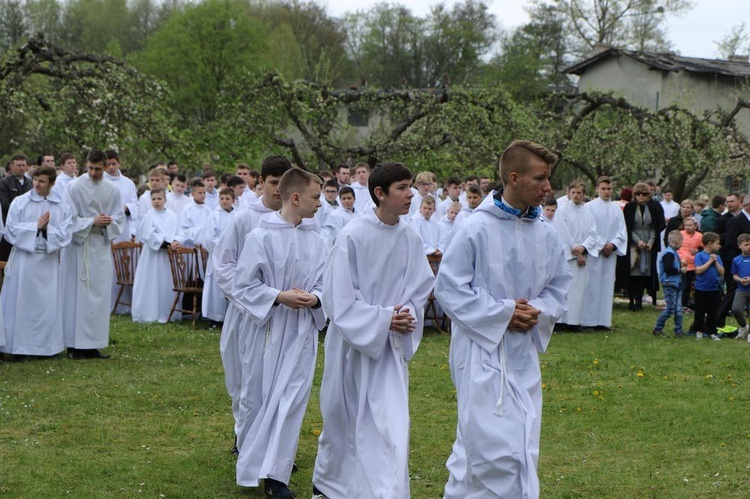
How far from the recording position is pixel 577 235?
50.9 ft

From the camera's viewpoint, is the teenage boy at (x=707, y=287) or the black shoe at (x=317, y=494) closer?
the black shoe at (x=317, y=494)

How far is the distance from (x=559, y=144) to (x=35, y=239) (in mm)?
17203

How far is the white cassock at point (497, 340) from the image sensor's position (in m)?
5.36

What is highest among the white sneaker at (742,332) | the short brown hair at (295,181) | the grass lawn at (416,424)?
the short brown hair at (295,181)

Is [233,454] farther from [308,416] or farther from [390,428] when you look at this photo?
[390,428]

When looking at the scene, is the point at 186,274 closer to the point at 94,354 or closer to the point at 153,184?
the point at 153,184

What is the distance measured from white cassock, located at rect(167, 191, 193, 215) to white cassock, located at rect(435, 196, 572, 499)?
11493 mm

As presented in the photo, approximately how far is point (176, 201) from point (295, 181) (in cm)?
1028

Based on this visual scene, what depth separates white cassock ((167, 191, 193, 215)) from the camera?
1672 cm

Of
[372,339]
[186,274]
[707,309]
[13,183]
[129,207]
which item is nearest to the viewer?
[372,339]

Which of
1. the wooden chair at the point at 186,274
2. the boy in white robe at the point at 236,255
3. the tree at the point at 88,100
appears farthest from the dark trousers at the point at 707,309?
the tree at the point at 88,100

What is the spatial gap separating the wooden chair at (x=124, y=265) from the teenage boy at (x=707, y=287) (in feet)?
27.1

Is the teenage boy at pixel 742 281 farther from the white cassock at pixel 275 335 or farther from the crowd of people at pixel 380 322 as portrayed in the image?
the white cassock at pixel 275 335

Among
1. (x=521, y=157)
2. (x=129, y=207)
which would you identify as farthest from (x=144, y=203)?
(x=521, y=157)
